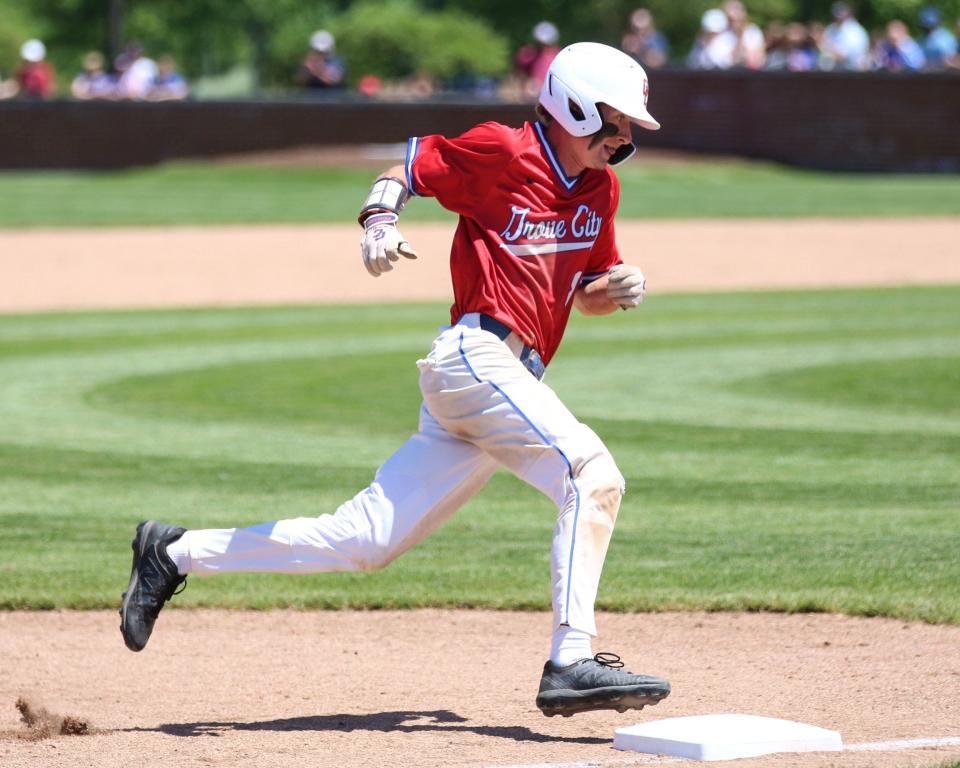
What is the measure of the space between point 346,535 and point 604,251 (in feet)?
4.20

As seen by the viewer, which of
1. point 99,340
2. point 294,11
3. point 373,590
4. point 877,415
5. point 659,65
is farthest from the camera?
point 294,11

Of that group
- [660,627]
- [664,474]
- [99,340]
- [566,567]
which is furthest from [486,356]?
A: [99,340]

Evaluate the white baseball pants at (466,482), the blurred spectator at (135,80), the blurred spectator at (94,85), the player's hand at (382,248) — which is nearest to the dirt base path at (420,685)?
the white baseball pants at (466,482)

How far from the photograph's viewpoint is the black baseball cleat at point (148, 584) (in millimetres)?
5414

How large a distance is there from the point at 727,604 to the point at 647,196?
22.9m

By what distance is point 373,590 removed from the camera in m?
7.57

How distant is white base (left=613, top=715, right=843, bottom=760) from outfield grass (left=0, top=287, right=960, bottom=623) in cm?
197

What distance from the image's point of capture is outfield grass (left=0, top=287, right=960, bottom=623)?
24.7ft

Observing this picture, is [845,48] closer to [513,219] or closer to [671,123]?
[671,123]

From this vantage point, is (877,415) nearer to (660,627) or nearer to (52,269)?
(660,627)

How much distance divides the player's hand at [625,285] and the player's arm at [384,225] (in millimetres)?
682

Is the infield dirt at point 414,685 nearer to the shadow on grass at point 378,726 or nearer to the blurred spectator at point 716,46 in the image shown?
the shadow on grass at point 378,726

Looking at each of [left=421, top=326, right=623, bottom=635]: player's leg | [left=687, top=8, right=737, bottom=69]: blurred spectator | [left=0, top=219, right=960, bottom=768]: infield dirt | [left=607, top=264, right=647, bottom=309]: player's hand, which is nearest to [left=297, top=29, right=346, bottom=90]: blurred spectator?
[left=687, top=8, right=737, bottom=69]: blurred spectator

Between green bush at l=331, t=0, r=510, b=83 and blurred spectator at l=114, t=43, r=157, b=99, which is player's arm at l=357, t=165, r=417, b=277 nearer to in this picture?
blurred spectator at l=114, t=43, r=157, b=99
